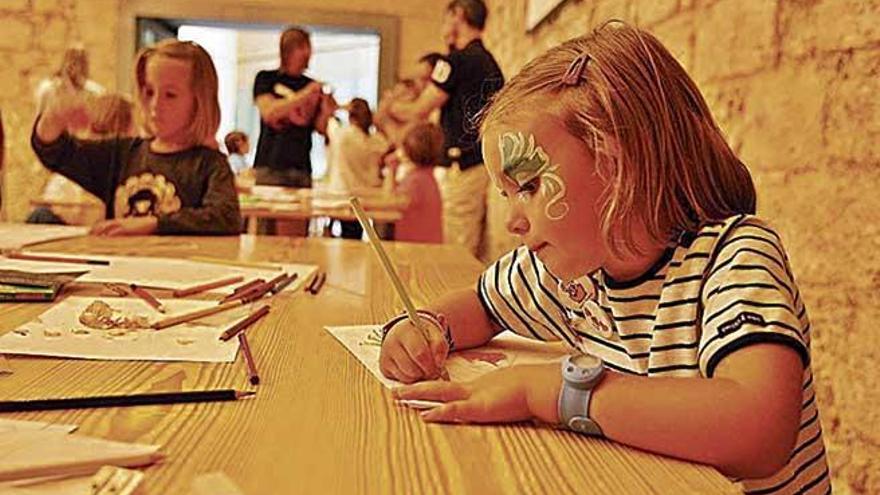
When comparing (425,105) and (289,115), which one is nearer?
(289,115)

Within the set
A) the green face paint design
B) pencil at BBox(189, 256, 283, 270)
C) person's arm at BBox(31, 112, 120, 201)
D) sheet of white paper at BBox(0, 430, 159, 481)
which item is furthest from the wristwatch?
person's arm at BBox(31, 112, 120, 201)

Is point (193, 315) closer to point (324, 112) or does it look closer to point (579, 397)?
point (579, 397)

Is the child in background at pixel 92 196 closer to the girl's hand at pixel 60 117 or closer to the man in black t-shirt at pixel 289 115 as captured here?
the girl's hand at pixel 60 117

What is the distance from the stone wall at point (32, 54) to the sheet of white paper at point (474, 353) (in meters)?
5.12

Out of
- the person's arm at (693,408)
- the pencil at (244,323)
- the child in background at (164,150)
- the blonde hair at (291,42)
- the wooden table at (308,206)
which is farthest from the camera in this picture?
the blonde hair at (291,42)

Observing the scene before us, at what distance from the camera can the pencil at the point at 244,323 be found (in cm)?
83

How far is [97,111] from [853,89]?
2272 millimetres

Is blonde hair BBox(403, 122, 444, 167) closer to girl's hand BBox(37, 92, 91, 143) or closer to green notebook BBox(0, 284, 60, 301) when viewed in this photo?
girl's hand BBox(37, 92, 91, 143)

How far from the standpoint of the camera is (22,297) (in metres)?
0.96

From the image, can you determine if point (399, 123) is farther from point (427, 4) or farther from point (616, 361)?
point (616, 361)

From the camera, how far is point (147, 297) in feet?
3.31

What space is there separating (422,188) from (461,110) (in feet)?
1.27

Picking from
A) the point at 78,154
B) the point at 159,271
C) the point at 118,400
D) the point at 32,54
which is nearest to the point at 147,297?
the point at 159,271

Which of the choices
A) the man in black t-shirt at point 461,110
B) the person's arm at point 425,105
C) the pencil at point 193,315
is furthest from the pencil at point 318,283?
the person's arm at point 425,105
